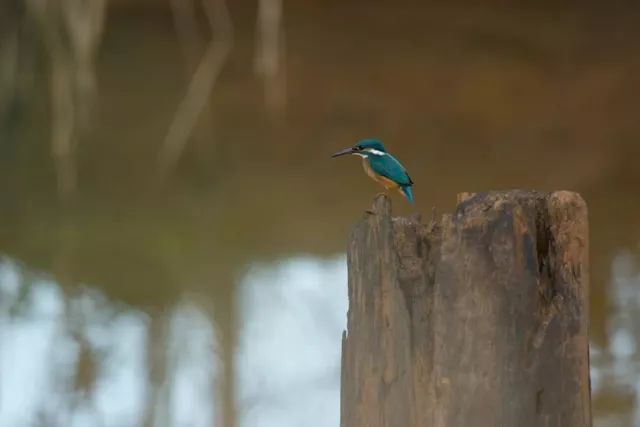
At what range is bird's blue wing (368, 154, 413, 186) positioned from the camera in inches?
49.7

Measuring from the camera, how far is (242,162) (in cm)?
332

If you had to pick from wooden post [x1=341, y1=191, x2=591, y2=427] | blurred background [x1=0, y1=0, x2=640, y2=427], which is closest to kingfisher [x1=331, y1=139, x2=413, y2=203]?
wooden post [x1=341, y1=191, x2=591, y2=427]

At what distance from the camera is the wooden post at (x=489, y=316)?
0.99m

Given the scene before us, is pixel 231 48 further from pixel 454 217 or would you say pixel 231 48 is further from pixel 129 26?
pixel 454 217

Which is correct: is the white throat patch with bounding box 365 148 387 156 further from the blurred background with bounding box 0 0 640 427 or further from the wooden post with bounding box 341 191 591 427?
the blurred background with bounding box 0 0 640 427

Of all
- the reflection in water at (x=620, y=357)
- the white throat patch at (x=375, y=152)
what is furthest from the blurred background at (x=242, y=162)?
the white throat patch at (x=375, y=152)

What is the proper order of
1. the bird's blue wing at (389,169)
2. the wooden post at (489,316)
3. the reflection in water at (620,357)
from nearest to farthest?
1. the wooden post at (489,316)
2. the bird's blue wing at (389,169)
3. the reflection in water at (620,357)

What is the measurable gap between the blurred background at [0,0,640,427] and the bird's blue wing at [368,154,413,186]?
1627 millimetres

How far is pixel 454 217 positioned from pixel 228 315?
2096mm

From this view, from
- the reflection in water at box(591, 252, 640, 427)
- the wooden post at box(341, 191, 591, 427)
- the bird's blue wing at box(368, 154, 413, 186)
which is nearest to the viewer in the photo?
the wooden post at box(341, 191, 591, 427)

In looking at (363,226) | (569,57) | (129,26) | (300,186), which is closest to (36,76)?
(129,26)

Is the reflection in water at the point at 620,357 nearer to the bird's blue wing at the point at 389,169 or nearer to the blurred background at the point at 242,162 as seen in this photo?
the blurred background at the point at 242,162

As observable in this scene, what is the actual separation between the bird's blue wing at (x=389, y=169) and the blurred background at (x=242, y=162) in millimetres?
1627

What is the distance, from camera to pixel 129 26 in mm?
3494
